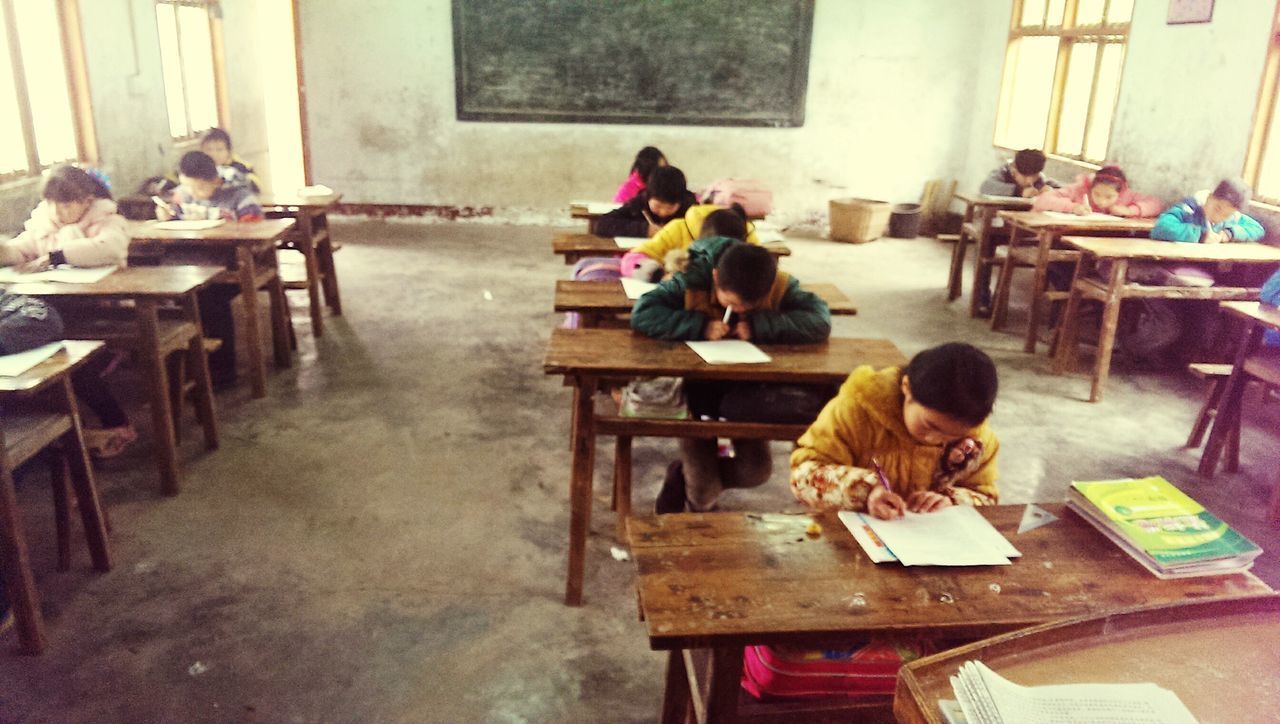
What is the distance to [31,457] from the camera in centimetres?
251

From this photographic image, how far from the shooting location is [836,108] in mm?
8852

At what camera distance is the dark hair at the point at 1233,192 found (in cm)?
491

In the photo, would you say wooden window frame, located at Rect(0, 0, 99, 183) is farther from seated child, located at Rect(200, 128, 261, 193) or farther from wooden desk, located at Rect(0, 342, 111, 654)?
wooden desk, located at Rect(0, 342, 111, 654)

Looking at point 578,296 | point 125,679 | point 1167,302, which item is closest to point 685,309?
point 578,296

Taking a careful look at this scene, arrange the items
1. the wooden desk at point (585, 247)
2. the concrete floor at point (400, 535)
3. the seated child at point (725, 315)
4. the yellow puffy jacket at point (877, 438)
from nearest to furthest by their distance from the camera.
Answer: the yellow puffy jacket at point (877, 438)
the concrete floor at point (400, 535)
the seated child at point (725, 315)
the wooden desk at point (585, 247)

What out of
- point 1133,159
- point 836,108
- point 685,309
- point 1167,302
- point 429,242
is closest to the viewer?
point 685,309

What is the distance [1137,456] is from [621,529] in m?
2.48

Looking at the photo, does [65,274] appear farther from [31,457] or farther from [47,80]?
[47,80]

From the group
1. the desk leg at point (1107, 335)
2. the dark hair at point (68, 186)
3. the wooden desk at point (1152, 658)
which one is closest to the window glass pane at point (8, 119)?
the dark hair at point (68, 186)

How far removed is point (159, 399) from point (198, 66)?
4.77 m

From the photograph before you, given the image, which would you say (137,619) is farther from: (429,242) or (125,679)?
(429,242)

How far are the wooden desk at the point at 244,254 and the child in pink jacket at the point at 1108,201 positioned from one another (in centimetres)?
470

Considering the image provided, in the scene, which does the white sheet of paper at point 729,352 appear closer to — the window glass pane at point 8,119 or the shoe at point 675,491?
the shoe at point 675,491

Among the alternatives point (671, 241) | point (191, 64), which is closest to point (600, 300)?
point (671, 241)
